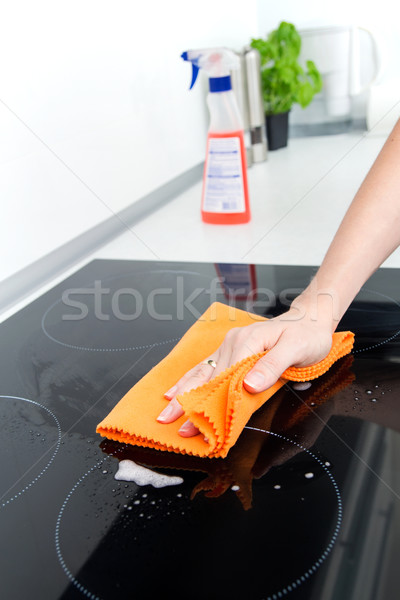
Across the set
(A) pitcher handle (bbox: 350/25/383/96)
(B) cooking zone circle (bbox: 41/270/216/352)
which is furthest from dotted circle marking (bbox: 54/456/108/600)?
(A) pitcher handle (bbox: 350/25/383/96)

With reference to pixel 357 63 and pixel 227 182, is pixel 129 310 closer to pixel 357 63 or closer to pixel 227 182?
pixel 227 182

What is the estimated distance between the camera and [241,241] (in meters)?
1.17

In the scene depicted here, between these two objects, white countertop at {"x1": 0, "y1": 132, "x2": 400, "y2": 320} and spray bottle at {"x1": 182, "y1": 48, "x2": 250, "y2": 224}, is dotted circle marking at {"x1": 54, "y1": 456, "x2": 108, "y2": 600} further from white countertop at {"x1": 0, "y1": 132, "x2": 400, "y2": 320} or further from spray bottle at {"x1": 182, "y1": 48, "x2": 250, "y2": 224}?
spray bottle at {"x1": 182, "y1": 48, "x2": 250, "y2": 224}

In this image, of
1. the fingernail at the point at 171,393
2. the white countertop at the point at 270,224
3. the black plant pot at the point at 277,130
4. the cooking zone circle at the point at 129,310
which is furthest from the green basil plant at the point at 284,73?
the fingernail at the point at 171,393

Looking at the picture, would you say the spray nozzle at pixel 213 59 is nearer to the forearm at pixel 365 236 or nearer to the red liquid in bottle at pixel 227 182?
the red liquid in bottle at pixel 227 182

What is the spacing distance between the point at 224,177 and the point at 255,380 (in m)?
0.70

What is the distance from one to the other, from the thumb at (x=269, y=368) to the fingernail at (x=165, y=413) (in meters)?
0.09

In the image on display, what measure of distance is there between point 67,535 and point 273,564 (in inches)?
7.2

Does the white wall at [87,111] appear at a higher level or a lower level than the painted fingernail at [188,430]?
higher

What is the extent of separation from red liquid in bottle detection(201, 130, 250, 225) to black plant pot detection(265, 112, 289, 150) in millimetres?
591

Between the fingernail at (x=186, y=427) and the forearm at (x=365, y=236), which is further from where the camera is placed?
the forearm at (x=365, y=236)

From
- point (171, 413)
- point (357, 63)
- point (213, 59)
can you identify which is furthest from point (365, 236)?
point (357, 63)

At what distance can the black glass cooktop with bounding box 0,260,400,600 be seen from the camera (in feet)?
1.46

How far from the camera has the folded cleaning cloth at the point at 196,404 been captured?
565mm
